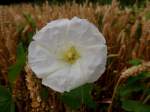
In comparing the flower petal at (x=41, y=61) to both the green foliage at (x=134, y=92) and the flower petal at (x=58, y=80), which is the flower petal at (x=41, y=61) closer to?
the flower petal at (x=58, y=80)

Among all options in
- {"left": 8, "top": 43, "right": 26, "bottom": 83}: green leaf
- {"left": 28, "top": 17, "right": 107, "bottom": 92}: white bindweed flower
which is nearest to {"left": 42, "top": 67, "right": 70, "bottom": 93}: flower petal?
{"left": 28, "top": 17, "right": 107, "bottom": 92}: white bindweed flower

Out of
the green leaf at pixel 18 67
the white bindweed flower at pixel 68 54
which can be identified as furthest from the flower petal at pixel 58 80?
the green leaf at pixel 18 67

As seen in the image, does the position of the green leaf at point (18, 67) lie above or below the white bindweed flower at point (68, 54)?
below

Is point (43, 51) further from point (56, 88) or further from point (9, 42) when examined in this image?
point (9, 42)

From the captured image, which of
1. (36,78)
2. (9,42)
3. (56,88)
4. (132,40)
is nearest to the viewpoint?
(56,88)

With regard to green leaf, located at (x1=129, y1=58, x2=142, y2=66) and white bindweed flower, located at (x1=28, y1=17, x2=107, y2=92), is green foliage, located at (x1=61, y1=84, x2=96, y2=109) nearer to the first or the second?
white bindweed flower, located at (x1=28, y1=17, x2=107, y2=92)

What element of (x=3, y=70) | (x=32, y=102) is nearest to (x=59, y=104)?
(x=32, y=102)
